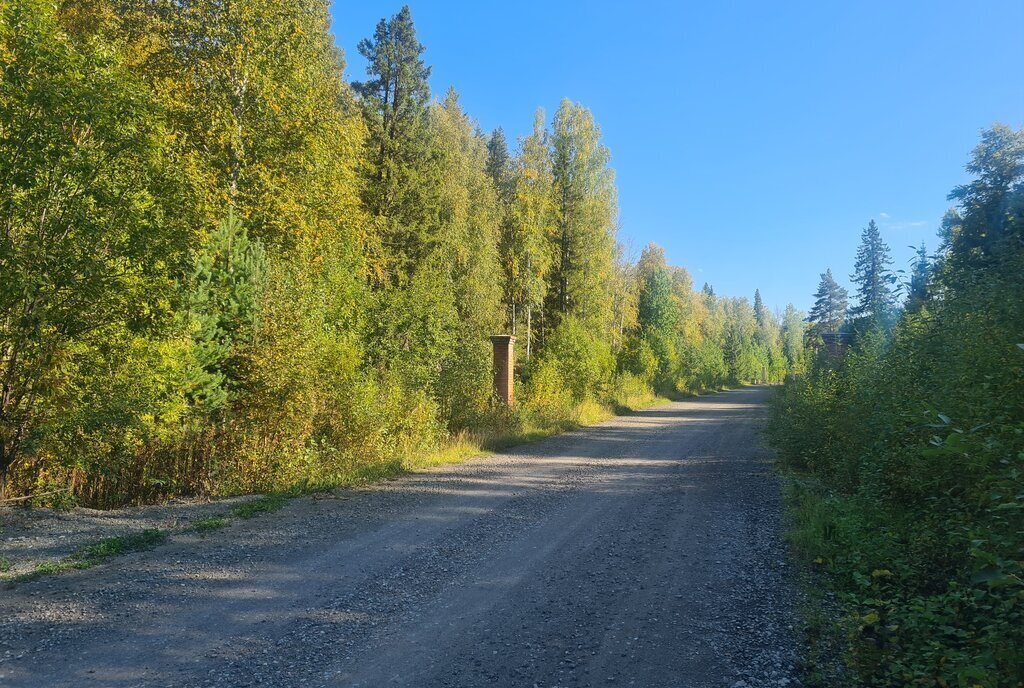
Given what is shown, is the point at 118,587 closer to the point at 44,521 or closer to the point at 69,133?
the point at 44,521

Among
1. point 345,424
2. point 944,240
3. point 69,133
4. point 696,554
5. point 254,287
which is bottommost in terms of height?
point 696,554

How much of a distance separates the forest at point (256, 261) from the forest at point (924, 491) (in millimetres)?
7485

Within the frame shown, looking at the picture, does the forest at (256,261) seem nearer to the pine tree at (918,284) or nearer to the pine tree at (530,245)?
the pine tree at (530,245)

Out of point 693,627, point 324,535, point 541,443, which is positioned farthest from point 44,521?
point 541,443

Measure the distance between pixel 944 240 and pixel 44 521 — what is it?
25.3 meters

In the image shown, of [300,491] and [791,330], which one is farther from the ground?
[791,330]

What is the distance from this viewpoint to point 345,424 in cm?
1119

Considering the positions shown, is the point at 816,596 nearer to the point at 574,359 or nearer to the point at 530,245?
the point at 574,359

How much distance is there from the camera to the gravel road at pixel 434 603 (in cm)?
370

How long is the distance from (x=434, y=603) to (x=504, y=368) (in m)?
15.2

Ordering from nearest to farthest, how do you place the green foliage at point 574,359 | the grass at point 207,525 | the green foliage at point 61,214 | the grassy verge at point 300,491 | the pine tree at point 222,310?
the grassy verge at point 300,491 < the grass at point 207,525 < the green foliage at point 61,214 < the pine tree at point 222,310 < the green foliage at point 574,359

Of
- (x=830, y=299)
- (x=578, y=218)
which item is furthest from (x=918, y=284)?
(x=830, y=299)

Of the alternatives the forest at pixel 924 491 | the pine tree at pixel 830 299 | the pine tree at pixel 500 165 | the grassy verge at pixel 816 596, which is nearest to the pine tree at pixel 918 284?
the forest at pixel 924 491

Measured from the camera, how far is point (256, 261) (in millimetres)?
10789
